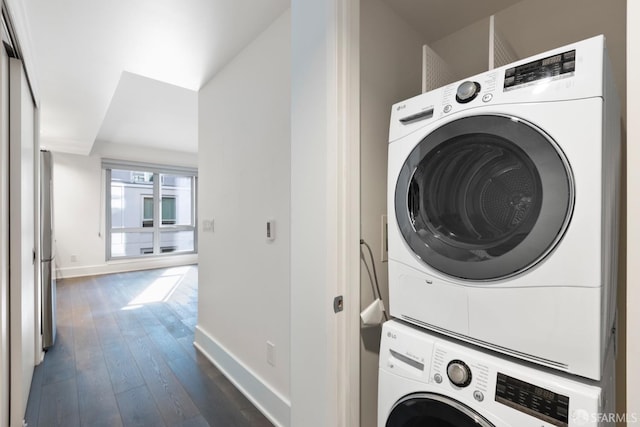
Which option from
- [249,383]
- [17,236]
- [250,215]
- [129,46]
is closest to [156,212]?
[129,46]

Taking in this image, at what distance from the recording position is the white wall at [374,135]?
3.76ft

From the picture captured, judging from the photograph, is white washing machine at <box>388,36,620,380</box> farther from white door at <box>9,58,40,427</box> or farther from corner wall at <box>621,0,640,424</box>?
white door at <box>9,58,40,427</box>

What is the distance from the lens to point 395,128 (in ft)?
3.29

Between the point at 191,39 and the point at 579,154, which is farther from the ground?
the point at 191,39

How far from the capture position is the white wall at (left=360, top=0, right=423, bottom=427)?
1147 millimetres

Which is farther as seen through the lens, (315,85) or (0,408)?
(0,408)

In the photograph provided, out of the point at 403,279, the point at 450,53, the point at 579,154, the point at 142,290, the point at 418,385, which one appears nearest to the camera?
the point at 579,154

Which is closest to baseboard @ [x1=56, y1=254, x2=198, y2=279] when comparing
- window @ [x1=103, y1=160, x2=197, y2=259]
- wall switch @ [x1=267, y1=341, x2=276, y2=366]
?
window @ [x1=103, y1=160, x2=197, y2=259]

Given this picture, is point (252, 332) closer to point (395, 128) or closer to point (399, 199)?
point (399, 199)

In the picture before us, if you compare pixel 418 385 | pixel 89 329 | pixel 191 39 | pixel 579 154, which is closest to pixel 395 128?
pixel 579 154

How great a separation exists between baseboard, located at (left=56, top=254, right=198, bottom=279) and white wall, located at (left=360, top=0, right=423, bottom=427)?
5974 millimetres

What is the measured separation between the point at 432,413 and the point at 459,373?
146 millimetres

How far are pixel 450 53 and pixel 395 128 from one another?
0.92m

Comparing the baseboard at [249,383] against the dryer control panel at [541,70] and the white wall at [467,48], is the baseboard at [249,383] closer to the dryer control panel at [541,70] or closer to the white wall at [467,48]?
the dryer control panel at [541,70]
